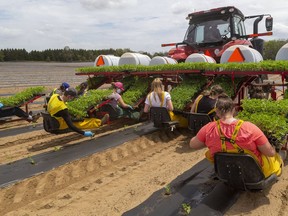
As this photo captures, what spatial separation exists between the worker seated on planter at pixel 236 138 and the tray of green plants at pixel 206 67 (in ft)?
8.39

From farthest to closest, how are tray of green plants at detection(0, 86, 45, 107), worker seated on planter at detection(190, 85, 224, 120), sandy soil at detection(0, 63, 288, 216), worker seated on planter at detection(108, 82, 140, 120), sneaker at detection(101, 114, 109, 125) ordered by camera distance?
tray of green plants at detection(0, 86, 45, 107), worker seated on planter at detection(108, 82, 140, 120), sneaker at detection(101, 114, 109, 125), worker seated on planter at detection(190, 85, 224, 120), sandy soil at detection(0, 63, 288, 216)

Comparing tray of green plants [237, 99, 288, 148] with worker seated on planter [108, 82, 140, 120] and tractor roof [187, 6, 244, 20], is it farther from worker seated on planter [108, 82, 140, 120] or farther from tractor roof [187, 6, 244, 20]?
tractor roof [187, 6, 244, 20]

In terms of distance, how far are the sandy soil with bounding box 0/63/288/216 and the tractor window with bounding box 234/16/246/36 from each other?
375 cm

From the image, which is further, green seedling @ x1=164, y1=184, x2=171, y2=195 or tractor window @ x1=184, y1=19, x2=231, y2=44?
tractor window @ x1=184, y1=19, x2=231, y2=44

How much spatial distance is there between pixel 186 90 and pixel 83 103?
2.21 meters

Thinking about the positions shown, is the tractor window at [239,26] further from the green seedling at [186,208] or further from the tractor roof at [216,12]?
the green seedling at [186,208]

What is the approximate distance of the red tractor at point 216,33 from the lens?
8.68 m

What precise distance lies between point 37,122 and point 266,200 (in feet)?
22.3

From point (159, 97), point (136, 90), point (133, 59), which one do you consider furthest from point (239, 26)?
point (159, 97)

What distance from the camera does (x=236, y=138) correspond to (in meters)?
3.47

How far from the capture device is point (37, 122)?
8.96 m

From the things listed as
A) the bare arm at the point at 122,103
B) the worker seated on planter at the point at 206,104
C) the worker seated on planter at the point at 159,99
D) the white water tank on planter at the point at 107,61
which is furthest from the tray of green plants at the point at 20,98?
the worker seated on planter at the point at 206,104

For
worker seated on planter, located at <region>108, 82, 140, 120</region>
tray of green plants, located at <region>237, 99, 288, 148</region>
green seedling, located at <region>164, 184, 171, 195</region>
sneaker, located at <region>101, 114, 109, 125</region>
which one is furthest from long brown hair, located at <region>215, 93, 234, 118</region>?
worker seated on planter, located at <region>108, 82, 140, 120</region>

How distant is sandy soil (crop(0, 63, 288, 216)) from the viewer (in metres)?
3.79
